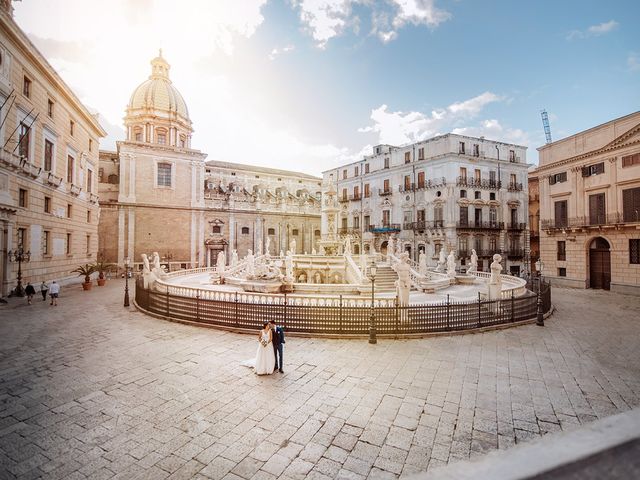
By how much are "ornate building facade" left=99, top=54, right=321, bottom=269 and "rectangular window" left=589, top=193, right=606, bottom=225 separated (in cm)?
3122

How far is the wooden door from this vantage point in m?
23.0

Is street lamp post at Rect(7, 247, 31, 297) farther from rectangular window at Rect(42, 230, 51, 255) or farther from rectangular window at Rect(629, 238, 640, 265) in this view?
rectangular window at Rect(629, 238, 640, 265)

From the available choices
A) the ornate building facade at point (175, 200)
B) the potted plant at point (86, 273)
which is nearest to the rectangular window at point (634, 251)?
the ornate building facade at point (175, 200)

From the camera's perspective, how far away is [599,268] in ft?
77.4

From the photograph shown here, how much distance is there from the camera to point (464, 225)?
33.3 meters

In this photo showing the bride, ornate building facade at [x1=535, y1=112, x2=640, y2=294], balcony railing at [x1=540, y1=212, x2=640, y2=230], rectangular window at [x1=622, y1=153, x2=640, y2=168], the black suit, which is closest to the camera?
the bride

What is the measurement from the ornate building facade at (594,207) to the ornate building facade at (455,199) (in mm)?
7267

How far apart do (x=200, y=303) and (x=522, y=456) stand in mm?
12504

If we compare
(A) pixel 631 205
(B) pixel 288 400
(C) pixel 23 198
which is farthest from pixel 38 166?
(A) pixel 631 205

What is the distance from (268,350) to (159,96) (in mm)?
42960

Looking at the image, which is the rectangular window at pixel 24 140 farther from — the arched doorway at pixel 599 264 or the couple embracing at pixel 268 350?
the arched doorway at pixel 599 264

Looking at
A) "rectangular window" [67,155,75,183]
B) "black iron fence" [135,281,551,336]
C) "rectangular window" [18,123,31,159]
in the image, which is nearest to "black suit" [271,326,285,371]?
"black iron fence" [135,281,551,336]

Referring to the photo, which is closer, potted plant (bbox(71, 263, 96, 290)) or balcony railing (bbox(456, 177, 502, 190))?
potted plant (bbox(71, 263, 96, 290))

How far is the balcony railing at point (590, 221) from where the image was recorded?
21.4 meters
